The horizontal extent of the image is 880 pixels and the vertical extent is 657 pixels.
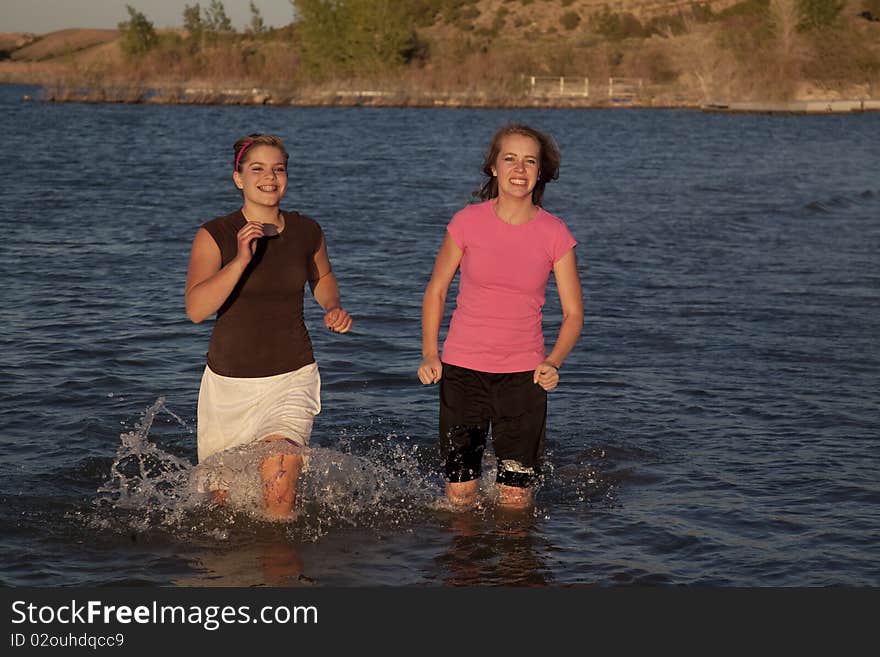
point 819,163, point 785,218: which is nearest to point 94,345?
point 785,218

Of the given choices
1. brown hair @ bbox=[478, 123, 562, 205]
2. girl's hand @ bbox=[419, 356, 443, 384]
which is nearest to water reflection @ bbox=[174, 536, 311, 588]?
girl's hand @ bbox=[419, 356, 443, 384]

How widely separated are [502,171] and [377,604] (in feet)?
7.15

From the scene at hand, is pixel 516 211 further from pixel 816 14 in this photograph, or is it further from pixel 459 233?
pixel 816 14

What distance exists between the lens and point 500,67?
93.4 meters

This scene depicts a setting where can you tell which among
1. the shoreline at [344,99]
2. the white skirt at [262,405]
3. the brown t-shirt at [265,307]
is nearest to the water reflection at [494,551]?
the white skirt at [262,405]

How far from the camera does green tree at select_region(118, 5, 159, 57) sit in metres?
120

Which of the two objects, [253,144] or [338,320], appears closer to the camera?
[253,144]

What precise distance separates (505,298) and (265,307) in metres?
1.18

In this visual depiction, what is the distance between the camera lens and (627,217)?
24281mm

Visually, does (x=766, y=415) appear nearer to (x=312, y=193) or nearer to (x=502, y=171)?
(x=502, y=171)

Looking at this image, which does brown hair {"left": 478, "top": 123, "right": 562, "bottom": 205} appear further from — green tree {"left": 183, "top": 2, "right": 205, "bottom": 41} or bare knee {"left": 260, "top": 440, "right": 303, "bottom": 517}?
green tree {"left": 183, "top": 2, "right": 205, "bottom": 41}

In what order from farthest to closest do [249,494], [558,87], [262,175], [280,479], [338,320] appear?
1. [558,87]
2. [249,494]
3. [280,479]
4. [338,320]
5. [262,175]

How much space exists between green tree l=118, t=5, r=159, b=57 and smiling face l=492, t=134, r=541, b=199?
393 ft

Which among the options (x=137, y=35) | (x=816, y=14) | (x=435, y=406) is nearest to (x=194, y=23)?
A: (x=137, y=35)
